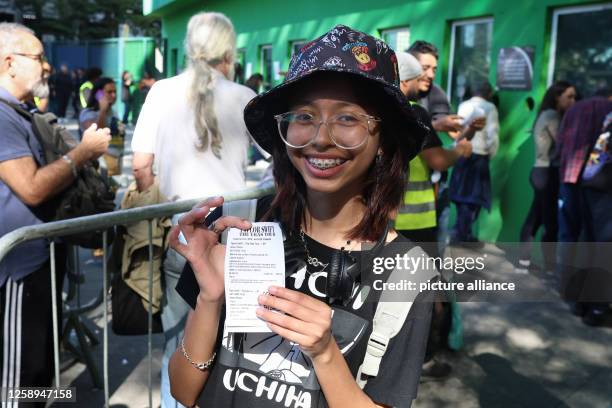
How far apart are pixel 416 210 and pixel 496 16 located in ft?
16.6

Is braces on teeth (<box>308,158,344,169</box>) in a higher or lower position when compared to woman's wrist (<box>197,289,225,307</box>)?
higher

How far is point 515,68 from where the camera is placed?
746cm

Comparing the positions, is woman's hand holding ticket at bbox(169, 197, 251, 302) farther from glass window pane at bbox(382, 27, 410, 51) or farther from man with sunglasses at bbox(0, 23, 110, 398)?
glass window pane at bbox(382, 27, 410, 51)

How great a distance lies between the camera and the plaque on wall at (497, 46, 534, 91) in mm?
7281

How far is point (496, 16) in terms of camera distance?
7758 mm

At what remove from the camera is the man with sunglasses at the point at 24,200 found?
8.82 feet

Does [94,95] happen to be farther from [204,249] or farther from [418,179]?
[204,249]

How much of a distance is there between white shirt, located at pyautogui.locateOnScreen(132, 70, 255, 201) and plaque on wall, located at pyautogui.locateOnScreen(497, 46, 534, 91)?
5098 mm

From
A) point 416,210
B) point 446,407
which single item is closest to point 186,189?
point 416,210

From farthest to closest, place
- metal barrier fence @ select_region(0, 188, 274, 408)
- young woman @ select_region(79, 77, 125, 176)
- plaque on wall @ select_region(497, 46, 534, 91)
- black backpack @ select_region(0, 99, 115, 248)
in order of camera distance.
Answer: plaque on wall @ select_region(497, 46, 534, 91)
young woman @ select_region(79, 77, 125, 176)
black backpack @ select_region(0, 99, 115, 248)
metal barrier fence @ select_region(0, 188, 274, 408)

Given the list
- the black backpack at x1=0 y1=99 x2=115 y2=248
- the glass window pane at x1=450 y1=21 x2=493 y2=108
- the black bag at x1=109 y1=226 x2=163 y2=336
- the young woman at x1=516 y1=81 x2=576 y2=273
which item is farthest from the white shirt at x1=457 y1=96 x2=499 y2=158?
the black bag at x1=109 y1=226 x2=163 y2=336

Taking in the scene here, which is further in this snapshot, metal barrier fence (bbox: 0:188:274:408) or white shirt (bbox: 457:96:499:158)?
white shirt (bbox: 457:96:499:158)

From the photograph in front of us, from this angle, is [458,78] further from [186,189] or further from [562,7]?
[186,189]

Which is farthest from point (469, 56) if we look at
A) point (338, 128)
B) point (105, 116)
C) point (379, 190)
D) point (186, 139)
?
point (338, 128)
